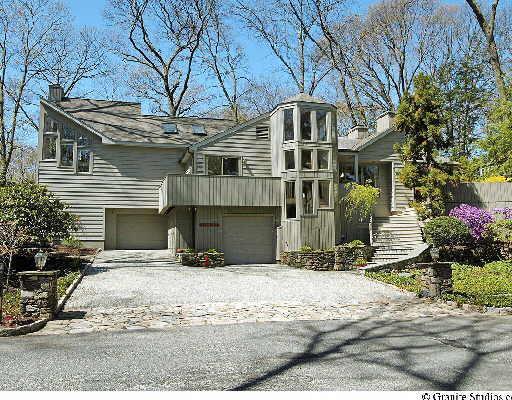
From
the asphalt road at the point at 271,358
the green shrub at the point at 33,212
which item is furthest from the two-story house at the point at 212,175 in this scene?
the asphalt road at the point at 271,358

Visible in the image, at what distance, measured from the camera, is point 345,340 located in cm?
862

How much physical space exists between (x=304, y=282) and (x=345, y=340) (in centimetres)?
810

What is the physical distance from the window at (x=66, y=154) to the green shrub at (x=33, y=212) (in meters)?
9.17

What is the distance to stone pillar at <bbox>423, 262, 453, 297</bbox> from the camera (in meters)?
13.2

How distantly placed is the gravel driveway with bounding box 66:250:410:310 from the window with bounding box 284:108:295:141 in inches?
265

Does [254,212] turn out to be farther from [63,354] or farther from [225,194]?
[63,354]

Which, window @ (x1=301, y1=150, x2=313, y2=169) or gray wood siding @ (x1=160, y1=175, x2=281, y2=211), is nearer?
gray wood siding @ (x1=160, y1=175, x2=281, y2=211)

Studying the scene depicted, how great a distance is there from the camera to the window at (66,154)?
2623cm

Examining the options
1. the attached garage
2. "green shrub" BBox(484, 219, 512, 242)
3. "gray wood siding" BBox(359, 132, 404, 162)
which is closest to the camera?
"green shrub" BBox(484, 219, 512, 242)

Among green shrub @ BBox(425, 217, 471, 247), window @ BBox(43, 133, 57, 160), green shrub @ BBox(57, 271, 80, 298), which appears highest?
window @ BBox(43, 133, 57, 160)

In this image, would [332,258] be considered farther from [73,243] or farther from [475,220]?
[73,243]

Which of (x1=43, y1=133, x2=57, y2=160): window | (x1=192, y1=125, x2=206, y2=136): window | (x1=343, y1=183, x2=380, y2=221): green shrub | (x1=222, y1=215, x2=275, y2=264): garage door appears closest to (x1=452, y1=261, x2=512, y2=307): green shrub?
(x1=343, y1=183, x2=380, y2=221): green shrub

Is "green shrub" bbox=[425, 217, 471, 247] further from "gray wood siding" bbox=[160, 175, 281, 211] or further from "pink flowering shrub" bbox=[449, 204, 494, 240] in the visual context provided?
"gray wood siding" bbox=[160, 175, 281, 211]

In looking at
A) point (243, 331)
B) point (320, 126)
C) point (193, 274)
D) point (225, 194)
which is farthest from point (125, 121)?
point (243, 331)
